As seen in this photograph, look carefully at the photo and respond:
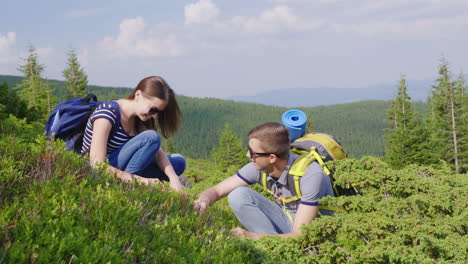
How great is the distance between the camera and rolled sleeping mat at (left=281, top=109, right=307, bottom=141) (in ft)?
16.8

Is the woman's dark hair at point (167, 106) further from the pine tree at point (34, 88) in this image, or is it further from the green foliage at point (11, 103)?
the pine tree at point (34, 88)

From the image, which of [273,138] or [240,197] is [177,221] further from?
[273,138]

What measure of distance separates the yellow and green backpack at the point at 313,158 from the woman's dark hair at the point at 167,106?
156 cm

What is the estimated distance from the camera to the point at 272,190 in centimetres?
499

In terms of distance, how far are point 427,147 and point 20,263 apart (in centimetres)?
4883

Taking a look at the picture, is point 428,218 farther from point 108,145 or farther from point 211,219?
point 108,145

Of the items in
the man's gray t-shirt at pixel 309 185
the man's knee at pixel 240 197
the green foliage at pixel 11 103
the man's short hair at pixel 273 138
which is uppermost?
the green foliage at pixel 11 103

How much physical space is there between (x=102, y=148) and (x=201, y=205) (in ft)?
4.77

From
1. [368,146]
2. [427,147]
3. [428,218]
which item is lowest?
[368,146]

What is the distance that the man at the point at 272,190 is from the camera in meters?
4.23

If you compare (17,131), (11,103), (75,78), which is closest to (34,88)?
(75,78)

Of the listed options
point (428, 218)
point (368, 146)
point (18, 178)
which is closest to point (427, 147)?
A: point (428, 218)

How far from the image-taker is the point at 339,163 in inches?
172

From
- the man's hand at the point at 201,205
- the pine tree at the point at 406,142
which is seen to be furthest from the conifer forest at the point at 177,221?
the pine tree at the point at 406,142
